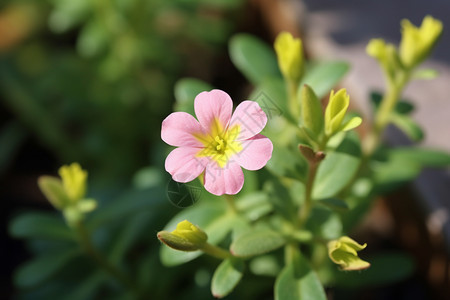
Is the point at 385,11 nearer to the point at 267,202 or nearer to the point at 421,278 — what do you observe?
the point at 421,278

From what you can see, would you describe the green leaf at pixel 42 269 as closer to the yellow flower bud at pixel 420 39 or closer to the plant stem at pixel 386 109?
the plant stem at pixel 386 109

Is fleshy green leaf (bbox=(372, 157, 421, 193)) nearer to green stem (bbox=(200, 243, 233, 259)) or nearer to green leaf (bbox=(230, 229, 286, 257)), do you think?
green leaf (bbox=(230, 229, 286, 257))

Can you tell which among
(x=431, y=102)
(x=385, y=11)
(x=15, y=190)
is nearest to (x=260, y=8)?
(x=385, y=11)

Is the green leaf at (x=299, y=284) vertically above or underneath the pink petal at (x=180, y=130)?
underneath

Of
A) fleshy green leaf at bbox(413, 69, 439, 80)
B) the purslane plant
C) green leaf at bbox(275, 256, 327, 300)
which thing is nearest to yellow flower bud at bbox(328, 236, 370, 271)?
the purslane plant

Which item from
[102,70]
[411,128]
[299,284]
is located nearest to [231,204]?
[299,284]

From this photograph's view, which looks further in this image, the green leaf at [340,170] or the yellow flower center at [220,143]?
the green leaf at [340,170]

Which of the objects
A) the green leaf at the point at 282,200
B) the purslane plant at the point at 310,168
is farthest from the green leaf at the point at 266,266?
the green leaf at the point at 282,200
